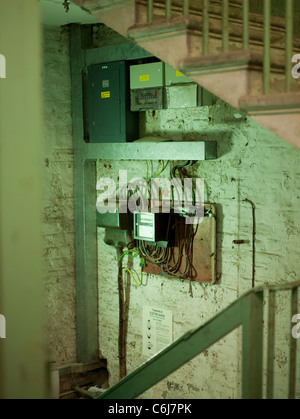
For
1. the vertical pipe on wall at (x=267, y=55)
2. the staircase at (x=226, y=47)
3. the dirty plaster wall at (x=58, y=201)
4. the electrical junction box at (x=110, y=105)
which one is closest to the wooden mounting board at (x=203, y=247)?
the electrical junction box at (x=110, y=105)

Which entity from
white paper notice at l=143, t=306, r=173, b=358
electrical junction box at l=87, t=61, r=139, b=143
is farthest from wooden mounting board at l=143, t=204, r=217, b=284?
electrical junction box at l=87, t=61, r=139, b=143

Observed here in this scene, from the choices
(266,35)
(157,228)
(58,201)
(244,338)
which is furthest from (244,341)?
(58,201)

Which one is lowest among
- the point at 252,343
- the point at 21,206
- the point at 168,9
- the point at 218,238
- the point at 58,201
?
the point at 252,343

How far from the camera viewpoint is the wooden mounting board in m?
4.51

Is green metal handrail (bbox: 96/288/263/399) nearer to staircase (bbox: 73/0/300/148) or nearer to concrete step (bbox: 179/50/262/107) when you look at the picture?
staircase (bbox: 73/0/300/148)

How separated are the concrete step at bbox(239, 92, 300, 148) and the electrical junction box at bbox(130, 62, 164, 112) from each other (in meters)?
2.01

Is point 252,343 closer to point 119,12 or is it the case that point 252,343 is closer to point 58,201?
point 119,12

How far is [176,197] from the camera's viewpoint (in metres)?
4.77

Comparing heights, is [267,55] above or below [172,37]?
below

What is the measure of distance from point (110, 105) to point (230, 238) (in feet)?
5.37

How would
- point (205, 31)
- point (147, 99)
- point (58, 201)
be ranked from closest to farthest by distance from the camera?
1. point (205, 31)
2. point (147, 99)
3. point (58, 201)

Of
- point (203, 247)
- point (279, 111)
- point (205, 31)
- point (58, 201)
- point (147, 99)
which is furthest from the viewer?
point (58, 201)

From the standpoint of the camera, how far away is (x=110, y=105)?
498 cm

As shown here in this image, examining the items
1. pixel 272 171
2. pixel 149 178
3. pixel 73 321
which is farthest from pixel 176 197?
pixel 73 321
